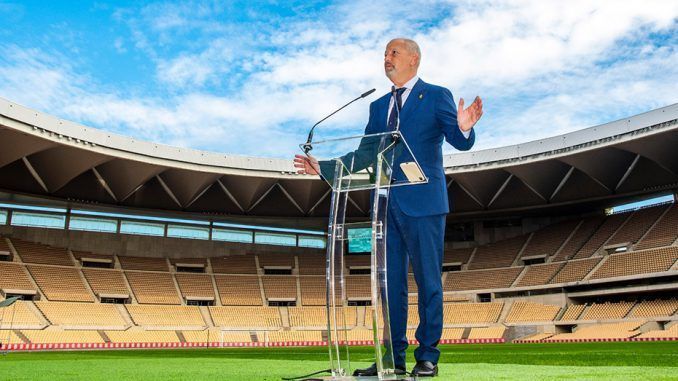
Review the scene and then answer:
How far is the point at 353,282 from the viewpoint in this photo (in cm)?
4269

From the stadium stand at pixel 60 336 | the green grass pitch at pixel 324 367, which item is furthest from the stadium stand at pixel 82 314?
the green grass pitch at pixel 324 367

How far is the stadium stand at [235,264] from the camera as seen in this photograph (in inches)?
1762

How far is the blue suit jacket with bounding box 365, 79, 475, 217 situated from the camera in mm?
4430

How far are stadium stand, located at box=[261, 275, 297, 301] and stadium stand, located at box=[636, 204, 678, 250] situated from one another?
82.3ft

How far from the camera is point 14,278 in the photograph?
34.3 metres

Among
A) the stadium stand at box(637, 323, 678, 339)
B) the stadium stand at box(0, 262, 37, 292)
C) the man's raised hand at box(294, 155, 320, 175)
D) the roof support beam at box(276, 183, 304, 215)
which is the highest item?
the man's raised hand at box(294, 155, 320, 175)

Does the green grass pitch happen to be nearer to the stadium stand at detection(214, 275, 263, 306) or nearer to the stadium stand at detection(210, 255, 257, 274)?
the stadium stand at detection(214, 275, 263, 306)

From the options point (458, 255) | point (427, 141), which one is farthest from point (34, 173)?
point (427, 141)

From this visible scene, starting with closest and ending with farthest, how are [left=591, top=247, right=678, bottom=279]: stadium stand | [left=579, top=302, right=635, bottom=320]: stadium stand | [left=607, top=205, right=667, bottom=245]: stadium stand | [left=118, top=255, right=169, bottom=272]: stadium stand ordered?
[left=591, top=247, right=678, bottom=279]: stadium stand, [left=579, top=302, right=635, bottom=320]: stadium stand, [left=607, top=205, right=667, bottom=245]: stadium stand, [left=118, top=255, right=169, bottom=272]: stadium stand

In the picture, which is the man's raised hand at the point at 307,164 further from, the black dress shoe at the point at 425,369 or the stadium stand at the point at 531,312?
the stadium stand at the point at 531,312

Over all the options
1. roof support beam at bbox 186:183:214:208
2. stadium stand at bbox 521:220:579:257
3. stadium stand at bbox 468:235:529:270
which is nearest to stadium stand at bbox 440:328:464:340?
stadium stand at bbox 468:235:529:270

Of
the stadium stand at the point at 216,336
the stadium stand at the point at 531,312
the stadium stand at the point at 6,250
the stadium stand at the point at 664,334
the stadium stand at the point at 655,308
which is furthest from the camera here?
the stadium stand at the point at 531,312

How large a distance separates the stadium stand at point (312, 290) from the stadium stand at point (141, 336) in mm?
11063

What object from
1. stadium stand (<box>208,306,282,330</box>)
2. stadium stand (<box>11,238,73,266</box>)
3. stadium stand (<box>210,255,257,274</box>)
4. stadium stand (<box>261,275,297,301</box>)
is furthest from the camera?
stadium stand (<box>210,255,257,274</box>)
